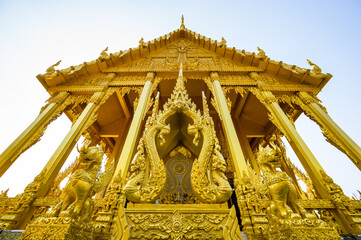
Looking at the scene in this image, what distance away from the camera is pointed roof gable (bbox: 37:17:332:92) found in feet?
17.9

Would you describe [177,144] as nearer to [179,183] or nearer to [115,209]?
[179,183]

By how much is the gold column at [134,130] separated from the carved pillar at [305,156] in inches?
149

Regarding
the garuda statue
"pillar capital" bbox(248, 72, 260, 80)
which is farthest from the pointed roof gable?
the garuda statue

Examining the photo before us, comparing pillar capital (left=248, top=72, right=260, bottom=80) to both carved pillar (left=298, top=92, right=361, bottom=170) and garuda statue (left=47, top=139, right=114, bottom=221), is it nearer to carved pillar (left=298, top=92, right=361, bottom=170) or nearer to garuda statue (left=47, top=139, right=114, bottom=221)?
carved pillar (left=298, top=92, right=361, bottom=170)

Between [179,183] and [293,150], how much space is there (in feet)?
10.0

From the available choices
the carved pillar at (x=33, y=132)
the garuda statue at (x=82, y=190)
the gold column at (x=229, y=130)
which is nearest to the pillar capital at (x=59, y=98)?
the carved pillar at (x=33, y=132)

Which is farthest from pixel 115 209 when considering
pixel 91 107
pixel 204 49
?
pixel 204 49

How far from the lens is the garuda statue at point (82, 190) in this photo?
1527mm

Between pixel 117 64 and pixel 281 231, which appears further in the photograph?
pixel 117 64

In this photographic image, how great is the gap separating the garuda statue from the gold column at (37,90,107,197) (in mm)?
2192

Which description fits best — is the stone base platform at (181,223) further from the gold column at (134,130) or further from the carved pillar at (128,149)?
the gold column at (134,130)

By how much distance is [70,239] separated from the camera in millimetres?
1249

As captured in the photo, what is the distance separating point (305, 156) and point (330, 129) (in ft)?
4.49

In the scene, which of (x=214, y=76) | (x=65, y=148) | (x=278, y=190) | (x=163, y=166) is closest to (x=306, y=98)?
(x=214, y=76)
